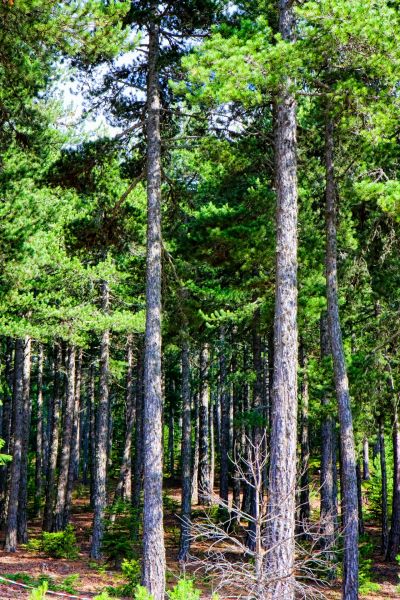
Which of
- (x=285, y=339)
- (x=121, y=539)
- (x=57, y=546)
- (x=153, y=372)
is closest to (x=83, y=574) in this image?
(x=121, y=539)

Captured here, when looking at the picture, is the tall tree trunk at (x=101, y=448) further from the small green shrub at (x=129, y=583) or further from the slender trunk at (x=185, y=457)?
the small green shrub at (x=129, y=583)

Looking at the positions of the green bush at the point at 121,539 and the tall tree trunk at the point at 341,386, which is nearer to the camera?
the tall tree trunk at the point at 341,386

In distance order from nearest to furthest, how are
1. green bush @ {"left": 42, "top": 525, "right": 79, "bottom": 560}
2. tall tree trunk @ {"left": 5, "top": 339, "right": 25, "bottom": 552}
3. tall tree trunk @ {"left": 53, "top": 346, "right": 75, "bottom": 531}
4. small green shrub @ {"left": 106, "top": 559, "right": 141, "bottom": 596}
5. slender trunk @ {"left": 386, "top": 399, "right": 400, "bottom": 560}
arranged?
1. small green shrub @ {"left": 106, "top": 559, "right": 141, "bottom": 596}
2. green bush @ {"left": 42, "top": 525, "right": 79, "bottom": 560}
3. tall tree trunk @ {"left": 5, "top": 339, "right": 25, "bottom": 552}
4. slender trunk @ {"left": 386, "top": 399, "right": 400, "bottom": 560}
5. tall tree trunk @ {"left": 53, "top": 346, "right": 75, "bottom": 531}

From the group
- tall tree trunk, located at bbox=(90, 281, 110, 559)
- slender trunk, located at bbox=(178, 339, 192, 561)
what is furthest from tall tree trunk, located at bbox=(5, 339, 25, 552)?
slender trunk, located at bbox=(178, 339, 192, 561)

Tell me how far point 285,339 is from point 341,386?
12.8 ft

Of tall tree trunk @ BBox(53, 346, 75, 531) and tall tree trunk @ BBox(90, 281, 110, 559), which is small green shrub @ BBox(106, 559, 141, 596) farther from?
tall tree trunk @ BBox(53, 346, 75, 531)

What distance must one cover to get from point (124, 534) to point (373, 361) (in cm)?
759

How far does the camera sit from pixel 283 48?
7027 mm

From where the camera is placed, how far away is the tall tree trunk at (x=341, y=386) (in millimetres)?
10453

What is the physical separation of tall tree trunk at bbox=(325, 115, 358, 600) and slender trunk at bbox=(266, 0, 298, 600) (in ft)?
9.69

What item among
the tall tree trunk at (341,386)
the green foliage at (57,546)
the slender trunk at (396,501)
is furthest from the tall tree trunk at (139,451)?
the tall tree trunk at (341,386)

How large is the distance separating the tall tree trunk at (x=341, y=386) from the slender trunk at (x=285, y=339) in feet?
9.69

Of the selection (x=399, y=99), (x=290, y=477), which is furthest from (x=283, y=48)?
(x=290, y=477)

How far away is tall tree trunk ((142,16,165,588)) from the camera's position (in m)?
9.40
